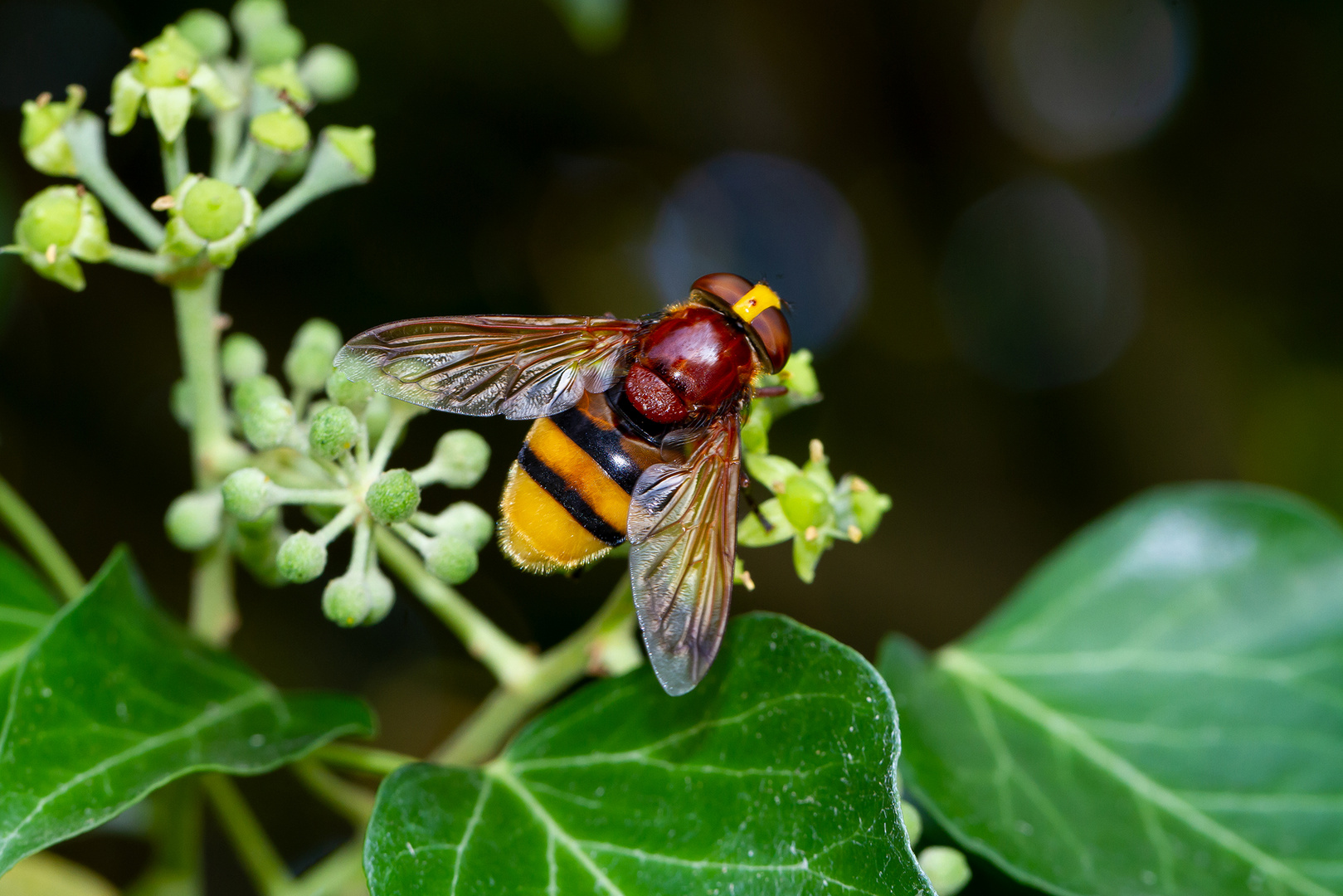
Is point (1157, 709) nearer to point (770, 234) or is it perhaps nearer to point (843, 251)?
point (843, 251)

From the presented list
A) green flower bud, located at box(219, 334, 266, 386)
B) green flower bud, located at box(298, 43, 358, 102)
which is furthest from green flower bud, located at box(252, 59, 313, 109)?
green flower bud, located at box(219, 334, 266, 386)

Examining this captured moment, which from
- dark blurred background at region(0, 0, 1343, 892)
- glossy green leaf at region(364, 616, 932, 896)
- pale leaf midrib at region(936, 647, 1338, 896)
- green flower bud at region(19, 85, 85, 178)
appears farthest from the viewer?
dark blurred background at region(0, 0, 1343, 892)

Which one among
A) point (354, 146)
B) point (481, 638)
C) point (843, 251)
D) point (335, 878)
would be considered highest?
point (354, 146)

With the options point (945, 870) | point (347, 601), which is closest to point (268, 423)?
point (347, 601)

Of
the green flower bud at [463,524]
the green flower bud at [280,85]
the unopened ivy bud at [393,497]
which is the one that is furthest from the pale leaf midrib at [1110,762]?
the green flower bud at [280,85]

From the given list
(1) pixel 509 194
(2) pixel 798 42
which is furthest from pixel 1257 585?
(1) pixel 509 194

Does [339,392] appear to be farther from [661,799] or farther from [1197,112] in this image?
[1197,112]

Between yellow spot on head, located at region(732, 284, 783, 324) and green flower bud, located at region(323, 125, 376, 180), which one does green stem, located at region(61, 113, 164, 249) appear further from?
yellow spot on head, located at region(732, 284, 783, 324)
